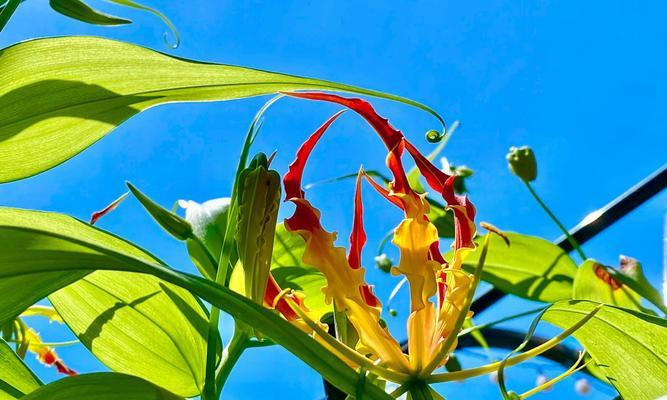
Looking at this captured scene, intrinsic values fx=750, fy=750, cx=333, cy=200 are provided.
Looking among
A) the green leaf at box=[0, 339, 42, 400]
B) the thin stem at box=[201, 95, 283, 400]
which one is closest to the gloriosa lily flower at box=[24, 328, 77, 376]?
the green leaf at box=[0, 339, 42, 400]

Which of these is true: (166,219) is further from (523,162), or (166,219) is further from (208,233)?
(523,162)

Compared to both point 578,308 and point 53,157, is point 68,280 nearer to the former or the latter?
point 53,157

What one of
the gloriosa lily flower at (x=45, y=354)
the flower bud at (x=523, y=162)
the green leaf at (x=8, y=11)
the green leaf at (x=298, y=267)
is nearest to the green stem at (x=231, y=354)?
the green leaf at (x=298, y=267)

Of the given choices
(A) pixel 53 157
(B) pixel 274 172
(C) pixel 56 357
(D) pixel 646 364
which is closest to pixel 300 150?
(B) pixel 274 172

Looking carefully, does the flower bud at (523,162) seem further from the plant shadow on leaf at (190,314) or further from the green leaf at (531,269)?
the plant shadow on leaf at (190,314)

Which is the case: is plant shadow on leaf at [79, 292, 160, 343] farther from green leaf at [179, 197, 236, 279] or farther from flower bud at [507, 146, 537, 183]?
flower bud at [507, 146, 537, 183]

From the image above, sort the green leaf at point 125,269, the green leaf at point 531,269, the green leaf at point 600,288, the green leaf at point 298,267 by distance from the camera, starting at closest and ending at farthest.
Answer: the green leaf at point 125,269 → the green leaf at point 298,267 → the green leaf at point 600,288 → the green leaf at point 531,269

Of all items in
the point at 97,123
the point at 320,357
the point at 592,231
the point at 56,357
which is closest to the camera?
the point at 320,357
